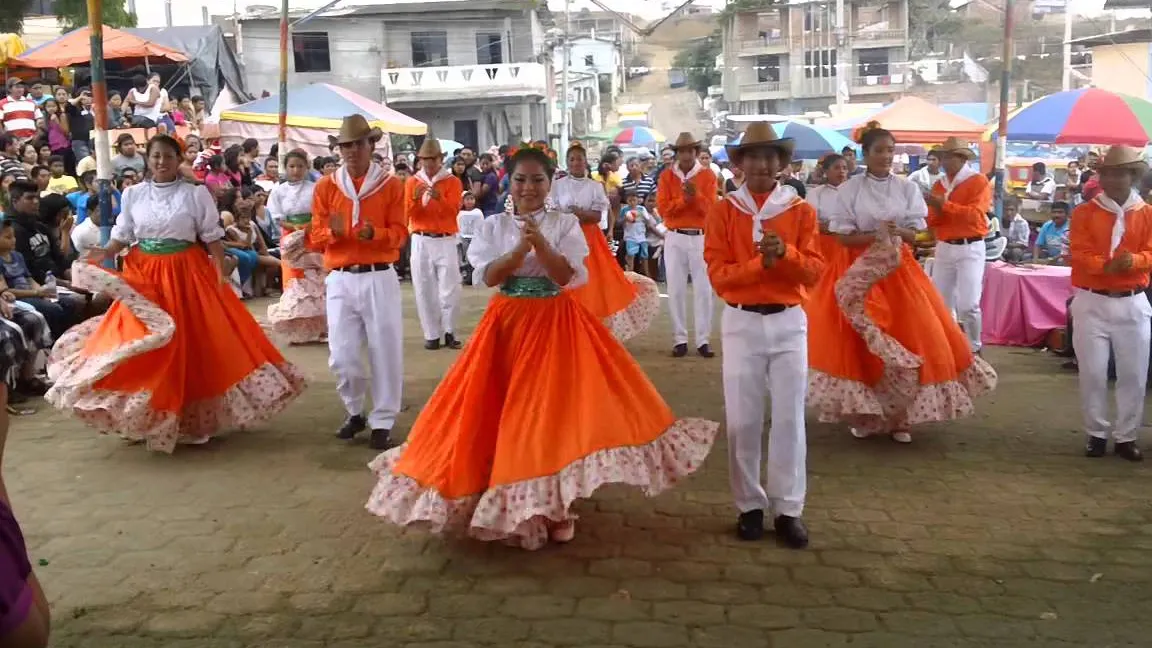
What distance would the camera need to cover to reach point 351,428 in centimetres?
653

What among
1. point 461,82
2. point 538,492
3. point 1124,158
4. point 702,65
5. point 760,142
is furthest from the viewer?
point 702,65

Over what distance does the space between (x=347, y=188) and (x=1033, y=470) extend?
4.41 meters

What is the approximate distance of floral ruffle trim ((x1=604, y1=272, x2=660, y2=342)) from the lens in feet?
30.1

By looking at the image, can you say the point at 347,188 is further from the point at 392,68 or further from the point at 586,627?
the point at 392,68

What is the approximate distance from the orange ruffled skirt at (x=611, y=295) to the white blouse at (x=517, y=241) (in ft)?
14.3

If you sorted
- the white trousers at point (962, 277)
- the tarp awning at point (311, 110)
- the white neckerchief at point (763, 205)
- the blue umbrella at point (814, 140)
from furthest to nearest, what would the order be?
the blue umbrella at point (814, 140)
the tarp awning at point (311, 110)
the white trousers at point (962, 277)
the white neckerchief at point (763, 205)

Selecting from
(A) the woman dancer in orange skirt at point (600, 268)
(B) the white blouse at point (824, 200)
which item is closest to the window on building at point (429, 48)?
(A) the woman dancer in orange skirt at point (600, 268)

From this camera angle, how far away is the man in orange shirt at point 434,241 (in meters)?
9.59

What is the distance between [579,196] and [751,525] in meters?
5.05

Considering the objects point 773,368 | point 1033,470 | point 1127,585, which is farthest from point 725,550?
point 1033,470

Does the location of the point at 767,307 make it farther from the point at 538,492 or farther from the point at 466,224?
the point at 466,224

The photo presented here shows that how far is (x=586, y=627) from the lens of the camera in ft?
12.6

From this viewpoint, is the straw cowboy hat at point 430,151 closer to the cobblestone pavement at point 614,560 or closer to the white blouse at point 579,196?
the white blouse at point 579,196

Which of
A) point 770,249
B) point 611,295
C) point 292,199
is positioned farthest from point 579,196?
point 770,249
